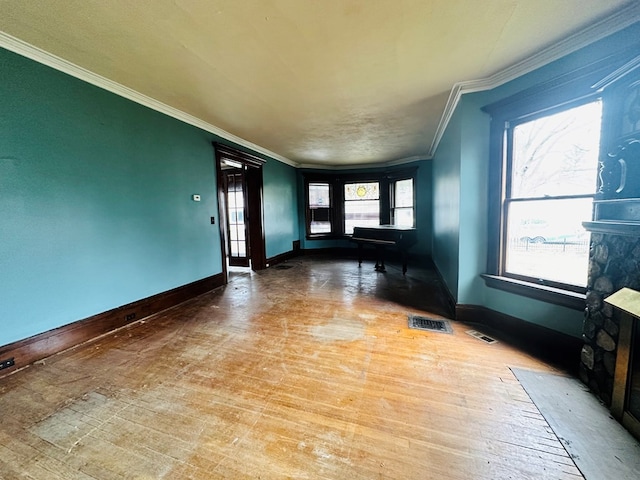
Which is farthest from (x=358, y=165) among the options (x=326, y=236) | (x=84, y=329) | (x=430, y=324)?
(x=84, y=329)

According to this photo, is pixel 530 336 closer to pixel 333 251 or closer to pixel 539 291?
pixel 539 291

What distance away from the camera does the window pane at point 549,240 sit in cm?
209

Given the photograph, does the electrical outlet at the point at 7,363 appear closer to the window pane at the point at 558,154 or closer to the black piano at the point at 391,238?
the window pane at the point at 558,154

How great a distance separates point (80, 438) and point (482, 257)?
360cm

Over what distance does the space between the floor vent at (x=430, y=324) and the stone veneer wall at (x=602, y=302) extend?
1042 mm

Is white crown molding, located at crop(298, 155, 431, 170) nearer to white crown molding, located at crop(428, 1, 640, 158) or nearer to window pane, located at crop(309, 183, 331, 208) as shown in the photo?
window pane, located at crop(309, 183, 331, 208)

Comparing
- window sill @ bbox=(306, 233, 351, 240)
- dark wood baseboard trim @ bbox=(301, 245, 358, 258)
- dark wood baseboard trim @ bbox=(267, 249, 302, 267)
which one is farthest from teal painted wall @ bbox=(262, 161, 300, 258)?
dark wood baseboard trim @ bbox=(301, 245, 358, 258)

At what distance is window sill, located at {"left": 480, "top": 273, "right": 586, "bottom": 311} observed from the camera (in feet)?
6.72

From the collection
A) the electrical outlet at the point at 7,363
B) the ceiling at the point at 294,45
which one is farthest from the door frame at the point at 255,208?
the electrical outlet at the point at 7,363

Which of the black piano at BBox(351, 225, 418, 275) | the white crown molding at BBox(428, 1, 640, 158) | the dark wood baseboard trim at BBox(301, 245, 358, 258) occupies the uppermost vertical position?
the white crown molding at BBox(428, 1, 640, 158)

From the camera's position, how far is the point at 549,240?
7.54ft

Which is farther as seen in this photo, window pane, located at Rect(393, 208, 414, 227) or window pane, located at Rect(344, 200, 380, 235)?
window pane, located at Rect(344, 200, 380, 235)

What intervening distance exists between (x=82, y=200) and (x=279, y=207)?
4152mm

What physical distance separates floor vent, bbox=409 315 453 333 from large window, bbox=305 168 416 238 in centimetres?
437
